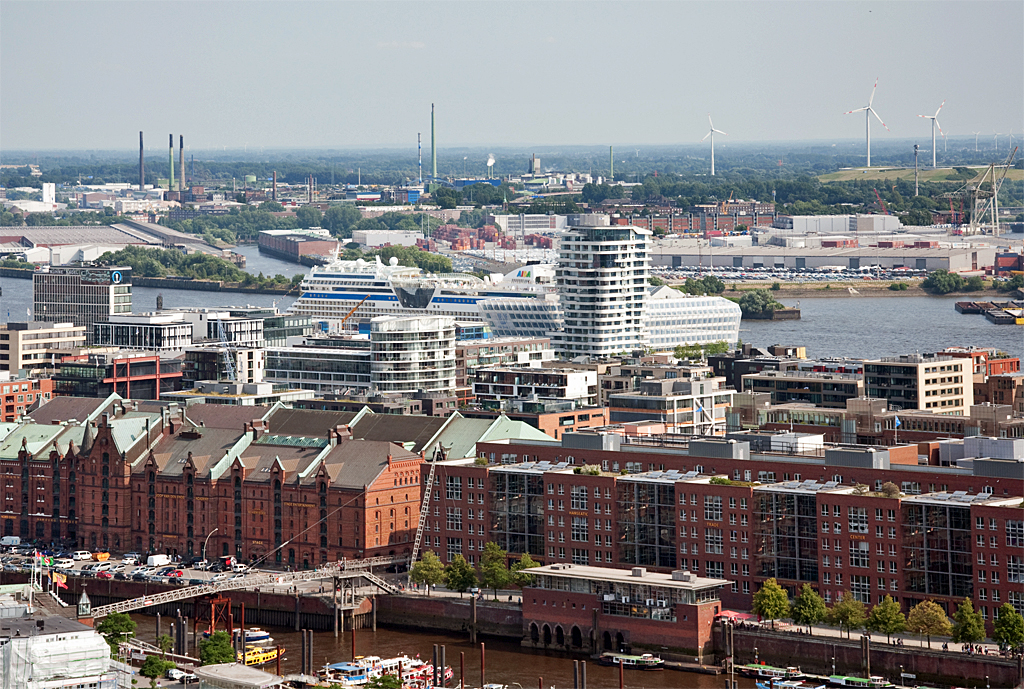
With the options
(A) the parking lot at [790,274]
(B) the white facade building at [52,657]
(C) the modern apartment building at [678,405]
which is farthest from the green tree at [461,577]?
(A) the parking lot at [790,274]

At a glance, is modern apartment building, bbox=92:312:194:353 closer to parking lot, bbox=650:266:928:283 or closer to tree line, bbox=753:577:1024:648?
tree line, bbox=753:577:1024:648

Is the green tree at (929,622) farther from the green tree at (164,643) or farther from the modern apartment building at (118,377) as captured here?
the modern apartment building at (118,377)

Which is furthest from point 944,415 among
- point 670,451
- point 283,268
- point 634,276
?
point 283,268

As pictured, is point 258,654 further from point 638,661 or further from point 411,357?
point 411,357

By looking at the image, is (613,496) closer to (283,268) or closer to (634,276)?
(634,276)

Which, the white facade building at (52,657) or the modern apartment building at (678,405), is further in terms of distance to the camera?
the modern apartment building at (678,405)

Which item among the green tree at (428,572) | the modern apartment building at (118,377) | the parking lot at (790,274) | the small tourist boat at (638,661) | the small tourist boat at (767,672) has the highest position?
the modern apartment building at (118,377)

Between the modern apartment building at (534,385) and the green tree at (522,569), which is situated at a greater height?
the modern apartment building at (534,385)
